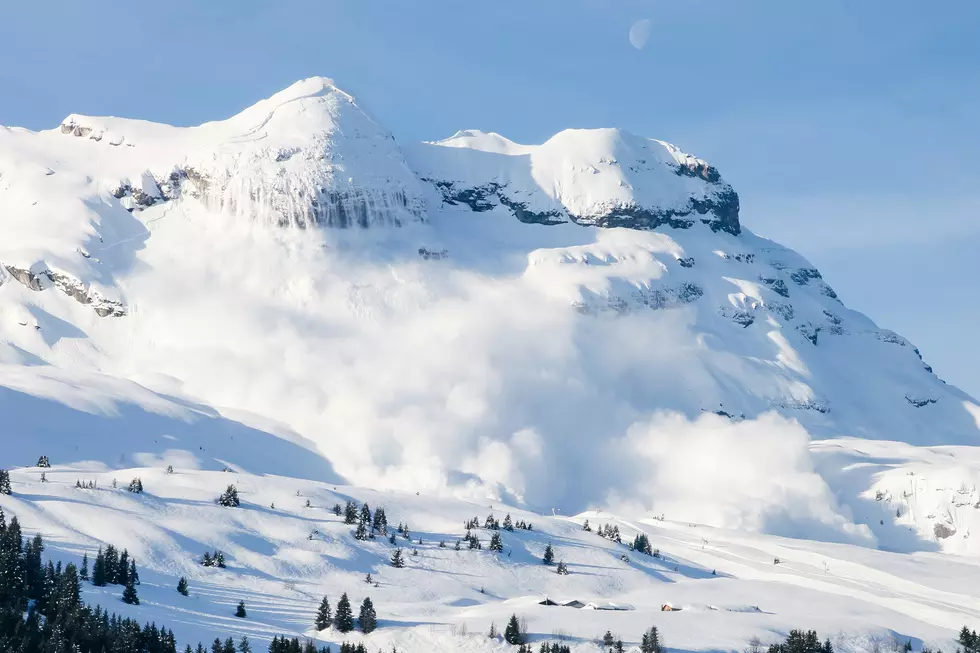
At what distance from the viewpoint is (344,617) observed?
590 feet

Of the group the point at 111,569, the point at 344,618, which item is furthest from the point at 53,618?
the point at 344,618

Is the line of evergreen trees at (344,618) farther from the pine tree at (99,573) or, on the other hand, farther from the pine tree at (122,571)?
the pine tree at (99,573)

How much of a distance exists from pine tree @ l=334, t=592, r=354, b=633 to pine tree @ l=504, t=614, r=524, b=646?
20.6 metres

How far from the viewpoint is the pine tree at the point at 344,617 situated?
179000 millimetres

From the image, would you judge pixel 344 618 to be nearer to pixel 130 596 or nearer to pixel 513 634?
pixel 513 634

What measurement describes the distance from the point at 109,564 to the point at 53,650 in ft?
114

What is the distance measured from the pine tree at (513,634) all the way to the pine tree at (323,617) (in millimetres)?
23444

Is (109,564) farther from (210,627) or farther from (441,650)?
(441,650)

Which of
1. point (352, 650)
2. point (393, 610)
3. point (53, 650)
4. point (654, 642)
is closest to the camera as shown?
point (53, 650)

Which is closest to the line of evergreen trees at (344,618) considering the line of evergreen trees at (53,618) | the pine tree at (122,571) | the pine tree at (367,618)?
the pine tree at (367,618)

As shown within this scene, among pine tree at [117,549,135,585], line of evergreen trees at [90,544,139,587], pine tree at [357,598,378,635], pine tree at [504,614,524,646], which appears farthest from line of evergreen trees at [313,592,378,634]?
pine tree at [117,549,135,585]

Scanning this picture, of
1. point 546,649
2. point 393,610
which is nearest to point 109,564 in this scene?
point 393,610

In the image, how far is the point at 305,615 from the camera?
186 m

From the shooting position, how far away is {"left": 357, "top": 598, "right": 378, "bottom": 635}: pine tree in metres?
179
